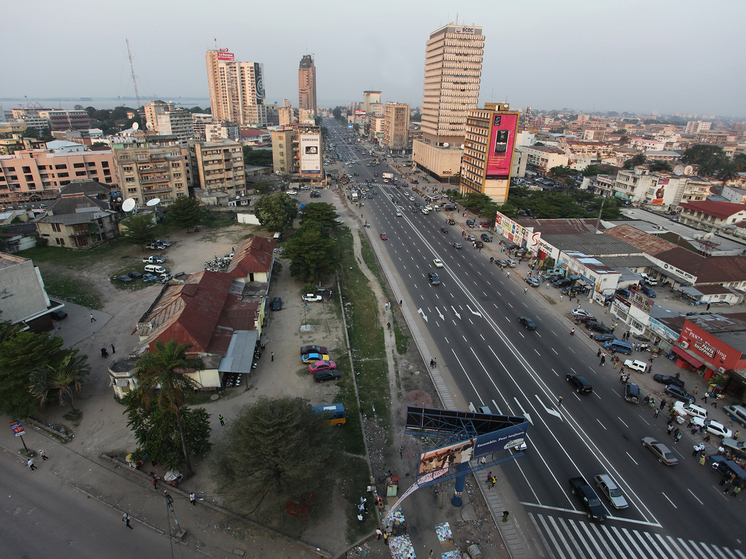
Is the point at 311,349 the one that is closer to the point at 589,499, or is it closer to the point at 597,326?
the point at 589,499

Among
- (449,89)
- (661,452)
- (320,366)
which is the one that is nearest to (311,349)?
(320,366)

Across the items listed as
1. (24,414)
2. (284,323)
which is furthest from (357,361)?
(24,414)

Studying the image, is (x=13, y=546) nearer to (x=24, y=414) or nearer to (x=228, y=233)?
(x=24, y=414)

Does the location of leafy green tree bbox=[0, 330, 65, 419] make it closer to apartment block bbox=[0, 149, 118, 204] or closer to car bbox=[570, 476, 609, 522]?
car bbox=[570, 476, 609, 522]

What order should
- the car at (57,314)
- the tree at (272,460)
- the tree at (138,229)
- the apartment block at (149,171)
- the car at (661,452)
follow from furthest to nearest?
the apartment block at (149,171) → the tree at (138,229) → the car at (57,314) → the car at (661,452) → the tree at (272,460)

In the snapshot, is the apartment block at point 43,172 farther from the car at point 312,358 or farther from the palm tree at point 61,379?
the car at point 312,358

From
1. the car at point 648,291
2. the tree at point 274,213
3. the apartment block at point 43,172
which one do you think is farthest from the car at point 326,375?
the apartment block at point 43,172
